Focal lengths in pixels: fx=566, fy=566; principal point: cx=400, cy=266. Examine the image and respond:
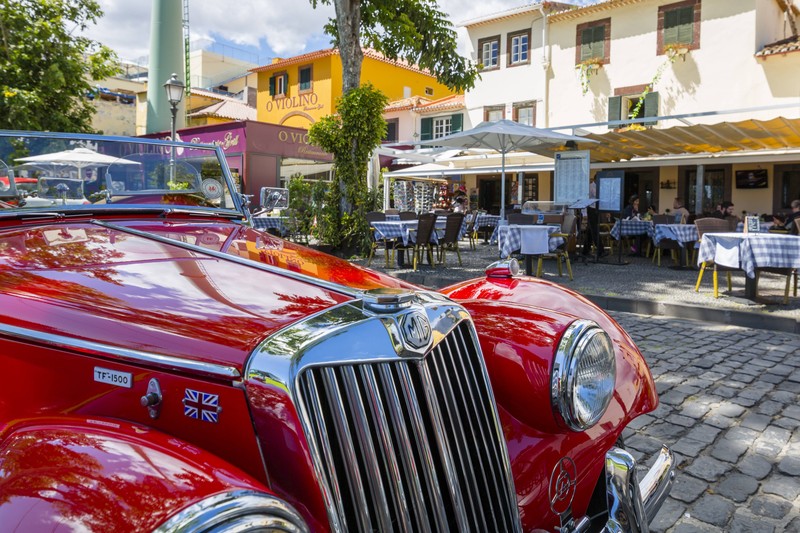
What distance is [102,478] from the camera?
104 cm

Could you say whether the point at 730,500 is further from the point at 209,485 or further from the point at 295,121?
the point at 295,121

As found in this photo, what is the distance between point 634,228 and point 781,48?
8.49m

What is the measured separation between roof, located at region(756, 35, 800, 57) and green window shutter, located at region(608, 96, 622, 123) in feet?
13.7

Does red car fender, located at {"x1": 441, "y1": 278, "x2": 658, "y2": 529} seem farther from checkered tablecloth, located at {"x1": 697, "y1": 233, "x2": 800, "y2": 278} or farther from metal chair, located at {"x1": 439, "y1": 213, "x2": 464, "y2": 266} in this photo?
metal chair, located at {"x1": 439, "y1": 213, "x2": 464, "y2": 266}

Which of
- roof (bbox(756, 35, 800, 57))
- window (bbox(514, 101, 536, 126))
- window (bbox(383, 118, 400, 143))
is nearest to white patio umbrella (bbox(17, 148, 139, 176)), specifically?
roof (bbox(756, 35, 800, 57))

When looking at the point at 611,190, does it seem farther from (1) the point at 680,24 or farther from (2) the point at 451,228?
(1) the point at 680,24

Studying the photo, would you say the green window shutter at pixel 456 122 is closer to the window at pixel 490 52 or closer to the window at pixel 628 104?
the window at pixel 490 52

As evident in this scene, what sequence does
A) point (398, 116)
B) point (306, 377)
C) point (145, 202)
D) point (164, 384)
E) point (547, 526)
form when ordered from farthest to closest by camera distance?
1. point (398, 116)
2. point (145, 202)
3. point (547, 526)
4. point (164, 384)
5. point (306, 377)

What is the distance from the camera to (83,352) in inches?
54.2

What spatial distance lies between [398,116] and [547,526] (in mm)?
27641

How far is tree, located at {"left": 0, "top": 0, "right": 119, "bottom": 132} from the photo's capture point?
13758mm

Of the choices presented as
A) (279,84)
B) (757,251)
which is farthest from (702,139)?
(279,84)

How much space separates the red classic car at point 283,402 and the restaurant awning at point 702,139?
41.4 ft

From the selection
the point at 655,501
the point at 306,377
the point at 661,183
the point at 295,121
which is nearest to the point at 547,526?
the point at 655,501
